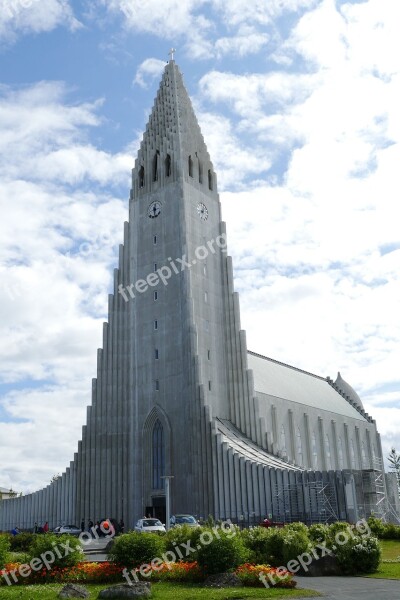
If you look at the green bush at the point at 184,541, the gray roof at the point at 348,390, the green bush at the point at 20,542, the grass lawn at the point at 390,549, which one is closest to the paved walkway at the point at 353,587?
the green bush at the point at 184,541

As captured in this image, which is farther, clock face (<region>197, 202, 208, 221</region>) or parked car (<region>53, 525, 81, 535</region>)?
clock face (<region>197, 202, 208, 221</region>)

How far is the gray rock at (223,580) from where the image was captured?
60.1 feet

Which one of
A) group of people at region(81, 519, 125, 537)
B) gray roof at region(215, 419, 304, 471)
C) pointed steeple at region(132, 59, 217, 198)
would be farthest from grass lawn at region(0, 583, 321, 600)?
pointed steeple at region(132, 59, 217, 198)

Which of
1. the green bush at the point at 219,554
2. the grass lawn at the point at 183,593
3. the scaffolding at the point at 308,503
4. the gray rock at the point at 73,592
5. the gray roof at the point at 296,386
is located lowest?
the grass lawn at the point at 183,593

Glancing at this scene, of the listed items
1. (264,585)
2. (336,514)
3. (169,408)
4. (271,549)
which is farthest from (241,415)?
(264,585)

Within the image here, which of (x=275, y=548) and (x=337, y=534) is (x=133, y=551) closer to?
(x=275, y=548)

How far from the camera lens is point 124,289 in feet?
217

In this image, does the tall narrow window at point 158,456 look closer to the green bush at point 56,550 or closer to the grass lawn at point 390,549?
the grass lawn at point 390,549

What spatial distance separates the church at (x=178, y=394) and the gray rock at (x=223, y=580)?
96.2 ft

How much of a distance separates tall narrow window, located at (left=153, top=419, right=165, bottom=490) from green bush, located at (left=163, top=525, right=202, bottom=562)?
3488 cm

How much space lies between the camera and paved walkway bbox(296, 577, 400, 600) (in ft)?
54.9

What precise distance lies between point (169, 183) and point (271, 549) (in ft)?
162

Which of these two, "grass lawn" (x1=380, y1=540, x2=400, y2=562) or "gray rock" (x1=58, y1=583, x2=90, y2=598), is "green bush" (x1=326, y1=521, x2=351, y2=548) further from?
"gray rock" (x1=58, y1=583, x2=90, y2=598)

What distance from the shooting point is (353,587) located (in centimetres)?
1861
